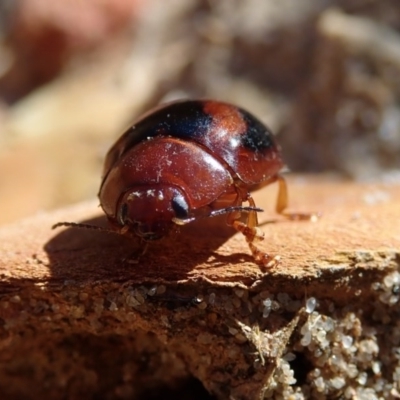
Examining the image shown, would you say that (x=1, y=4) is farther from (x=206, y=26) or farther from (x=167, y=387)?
(x=167, y=387)

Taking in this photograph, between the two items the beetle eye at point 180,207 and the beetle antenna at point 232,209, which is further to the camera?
the beetle antenna at point 232,209

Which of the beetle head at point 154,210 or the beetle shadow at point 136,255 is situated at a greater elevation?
the beetle head at point 154,210

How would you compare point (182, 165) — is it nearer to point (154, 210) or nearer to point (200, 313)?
point (154, 210)

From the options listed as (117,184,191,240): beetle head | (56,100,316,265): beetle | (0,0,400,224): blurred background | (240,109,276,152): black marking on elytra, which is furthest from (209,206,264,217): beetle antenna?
(0,0,400,224): blurred background

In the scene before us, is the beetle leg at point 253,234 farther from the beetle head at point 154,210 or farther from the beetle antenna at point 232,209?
the beetle head at point 154,210

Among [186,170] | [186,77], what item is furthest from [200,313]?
[186,77]

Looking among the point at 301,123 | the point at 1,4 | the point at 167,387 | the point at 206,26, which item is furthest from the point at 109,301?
the point at 1,4

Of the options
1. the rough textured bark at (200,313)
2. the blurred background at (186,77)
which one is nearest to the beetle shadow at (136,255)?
the rough textured bark at (200,313)
